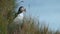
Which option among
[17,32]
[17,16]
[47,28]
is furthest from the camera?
[17,16]

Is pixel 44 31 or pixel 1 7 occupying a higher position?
pixel 1 7

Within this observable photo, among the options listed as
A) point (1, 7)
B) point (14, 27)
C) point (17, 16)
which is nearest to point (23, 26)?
point (14, 27)

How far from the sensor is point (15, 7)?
395 inches

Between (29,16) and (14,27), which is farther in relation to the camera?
(29,16)

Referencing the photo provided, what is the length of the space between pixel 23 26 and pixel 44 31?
1.96ft

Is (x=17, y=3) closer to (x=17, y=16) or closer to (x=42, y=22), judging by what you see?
(x=17, y=16)

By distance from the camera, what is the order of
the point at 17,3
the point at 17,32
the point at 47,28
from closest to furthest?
the point at 17,32 < the point at 47,28 < the point at 17,3

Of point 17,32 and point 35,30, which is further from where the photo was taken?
point 35,30

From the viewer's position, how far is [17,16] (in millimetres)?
9469

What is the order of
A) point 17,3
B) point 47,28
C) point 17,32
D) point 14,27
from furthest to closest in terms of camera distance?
point 17,3 < point 47,28 < point 14,27 < point 17,32

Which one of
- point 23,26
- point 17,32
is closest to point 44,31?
point 23,26

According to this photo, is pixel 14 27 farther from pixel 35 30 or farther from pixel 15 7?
pixel 15 7

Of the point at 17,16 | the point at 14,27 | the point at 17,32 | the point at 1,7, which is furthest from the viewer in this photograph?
the point at 17,16

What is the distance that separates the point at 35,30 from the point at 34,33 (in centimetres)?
15
